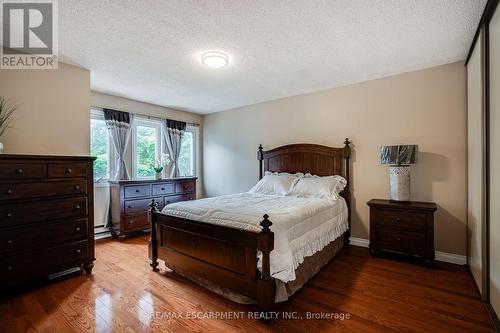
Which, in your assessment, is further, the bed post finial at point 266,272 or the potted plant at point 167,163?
the potted plant at point 167,163

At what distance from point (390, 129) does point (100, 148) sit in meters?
4.47

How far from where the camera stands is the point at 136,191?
4012 millimetres

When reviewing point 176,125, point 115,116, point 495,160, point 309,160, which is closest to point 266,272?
point 495,160

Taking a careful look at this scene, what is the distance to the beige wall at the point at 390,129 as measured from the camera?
2897 millimetres

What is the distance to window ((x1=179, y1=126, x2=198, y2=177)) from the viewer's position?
17.6ft

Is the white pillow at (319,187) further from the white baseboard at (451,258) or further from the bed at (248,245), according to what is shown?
the white baseboard at (451,258)

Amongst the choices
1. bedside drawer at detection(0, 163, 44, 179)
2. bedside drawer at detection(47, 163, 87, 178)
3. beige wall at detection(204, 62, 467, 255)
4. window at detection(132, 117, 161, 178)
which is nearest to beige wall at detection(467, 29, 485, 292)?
beige wall at detection(204, 62, 467, 255)

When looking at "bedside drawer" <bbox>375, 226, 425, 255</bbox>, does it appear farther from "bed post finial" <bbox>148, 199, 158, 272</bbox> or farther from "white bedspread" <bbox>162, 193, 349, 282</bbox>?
"bed post finial" <bbox>148, 199, 158, 272</bbox>

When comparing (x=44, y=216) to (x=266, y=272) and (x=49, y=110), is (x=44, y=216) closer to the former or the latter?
(x=49, y=110)

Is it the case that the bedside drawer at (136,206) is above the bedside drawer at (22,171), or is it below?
below

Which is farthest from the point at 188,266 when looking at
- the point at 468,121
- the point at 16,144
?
the point at 468,121

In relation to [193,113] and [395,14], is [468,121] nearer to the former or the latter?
[395,14]

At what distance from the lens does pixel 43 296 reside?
2219 millimetres

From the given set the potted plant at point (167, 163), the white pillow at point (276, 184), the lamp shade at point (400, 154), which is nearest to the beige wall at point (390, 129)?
the lamp shade at point (400, 154)
